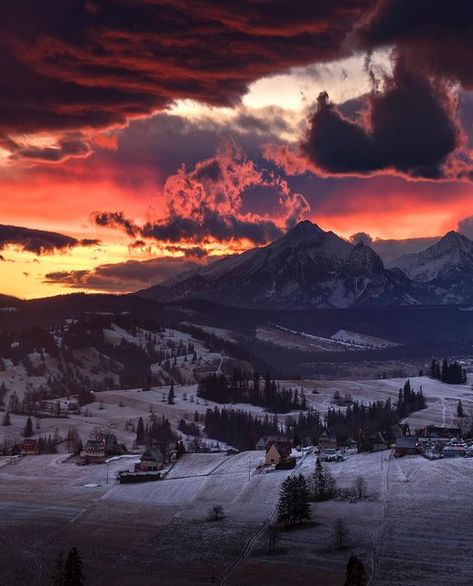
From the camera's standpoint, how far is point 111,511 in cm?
13800

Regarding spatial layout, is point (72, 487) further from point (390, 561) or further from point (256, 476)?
point (390, 561)

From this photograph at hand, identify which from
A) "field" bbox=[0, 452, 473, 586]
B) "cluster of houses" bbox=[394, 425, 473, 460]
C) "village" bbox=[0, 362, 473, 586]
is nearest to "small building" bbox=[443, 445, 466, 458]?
"cluster of houses" bbox=[394, 425, 473, 460]

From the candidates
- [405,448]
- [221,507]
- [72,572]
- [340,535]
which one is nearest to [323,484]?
[221,507]

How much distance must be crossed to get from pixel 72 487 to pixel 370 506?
58.2m

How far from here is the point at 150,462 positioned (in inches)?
7028

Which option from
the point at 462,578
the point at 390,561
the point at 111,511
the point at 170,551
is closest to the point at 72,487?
the point at 111,511

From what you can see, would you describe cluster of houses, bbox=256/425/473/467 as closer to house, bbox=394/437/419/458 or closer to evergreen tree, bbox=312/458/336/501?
house, bbox=394/437/419/458

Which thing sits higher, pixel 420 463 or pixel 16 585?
pixel 420 463

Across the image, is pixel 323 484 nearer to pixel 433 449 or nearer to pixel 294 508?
pixel 294 508

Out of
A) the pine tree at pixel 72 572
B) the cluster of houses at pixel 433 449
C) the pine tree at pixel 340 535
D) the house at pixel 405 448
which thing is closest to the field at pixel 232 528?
the pine tree at pixel 340 535

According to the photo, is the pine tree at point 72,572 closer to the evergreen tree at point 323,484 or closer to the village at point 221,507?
the village at point 221,507

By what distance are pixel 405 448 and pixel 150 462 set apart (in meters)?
50.4

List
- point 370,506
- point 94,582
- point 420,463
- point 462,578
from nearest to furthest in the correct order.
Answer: point 462,578 → point 94,582 → point 370,506 → point 420,463

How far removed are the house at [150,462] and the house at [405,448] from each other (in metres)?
46.8
